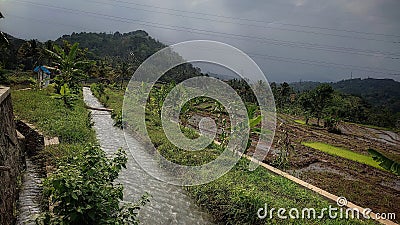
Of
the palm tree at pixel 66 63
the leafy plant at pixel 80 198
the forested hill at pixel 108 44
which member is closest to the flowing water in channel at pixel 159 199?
the leafy plant at pixel 80 198

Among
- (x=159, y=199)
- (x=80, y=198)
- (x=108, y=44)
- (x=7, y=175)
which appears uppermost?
(x=108, y=44)

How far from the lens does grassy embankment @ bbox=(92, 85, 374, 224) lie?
14.7 feet

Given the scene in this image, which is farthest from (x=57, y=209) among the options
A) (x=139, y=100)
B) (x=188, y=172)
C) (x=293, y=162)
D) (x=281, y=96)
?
(x=281, y=96)

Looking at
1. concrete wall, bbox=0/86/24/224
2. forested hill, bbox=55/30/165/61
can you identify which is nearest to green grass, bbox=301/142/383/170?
concrete wall, bbox=0/86/24/224

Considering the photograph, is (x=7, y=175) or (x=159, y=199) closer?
(x=7, y=175)

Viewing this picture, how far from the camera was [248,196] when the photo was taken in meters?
4.51

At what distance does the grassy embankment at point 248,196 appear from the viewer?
14.7 ft

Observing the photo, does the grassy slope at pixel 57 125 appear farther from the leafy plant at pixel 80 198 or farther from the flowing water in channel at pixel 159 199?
the leafy plant at pixel 80 198

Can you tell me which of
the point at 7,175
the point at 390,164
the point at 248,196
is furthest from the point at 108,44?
the point at 390,164

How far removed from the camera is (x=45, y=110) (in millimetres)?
9555

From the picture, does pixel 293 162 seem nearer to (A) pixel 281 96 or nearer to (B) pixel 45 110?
(B) pixel 45 110

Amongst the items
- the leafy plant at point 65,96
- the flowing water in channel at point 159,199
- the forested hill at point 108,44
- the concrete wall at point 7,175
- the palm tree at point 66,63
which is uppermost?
the forested hill at point 108,44

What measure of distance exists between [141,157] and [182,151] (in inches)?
45.1

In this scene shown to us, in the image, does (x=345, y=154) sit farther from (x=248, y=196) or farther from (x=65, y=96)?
(x=65, y=96)
